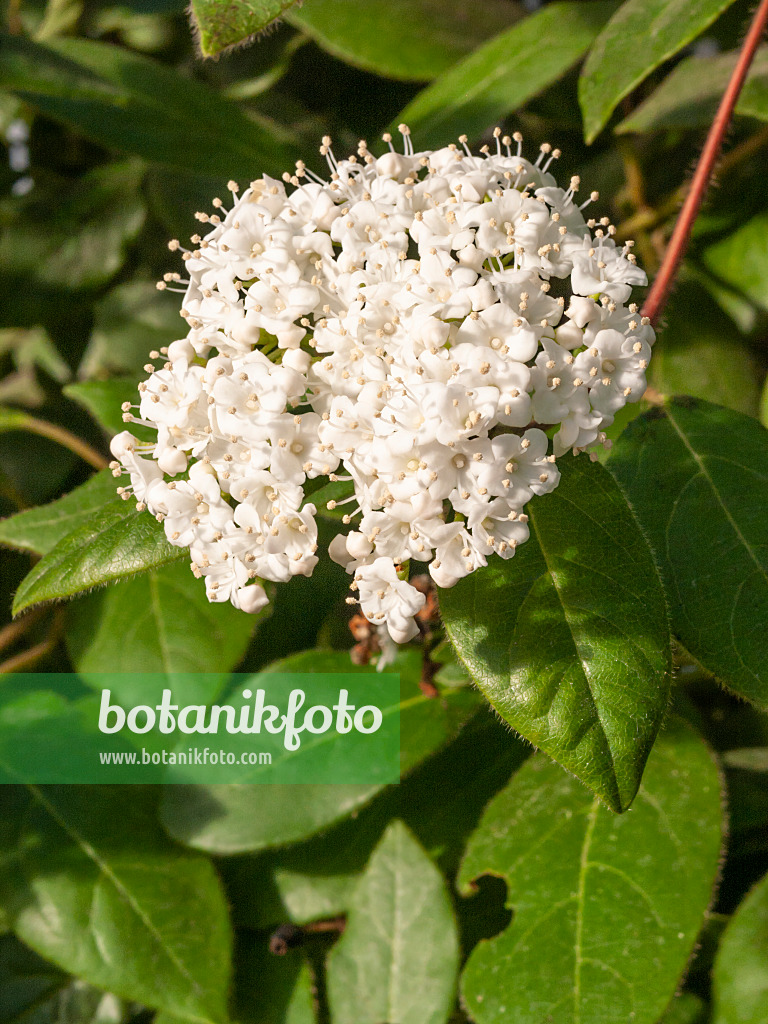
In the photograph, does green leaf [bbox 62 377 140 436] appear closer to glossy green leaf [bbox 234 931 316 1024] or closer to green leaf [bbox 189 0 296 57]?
green leaf [bbox 189 0 296 57]

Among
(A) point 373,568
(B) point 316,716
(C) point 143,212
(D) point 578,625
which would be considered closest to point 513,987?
(B) point 316,716

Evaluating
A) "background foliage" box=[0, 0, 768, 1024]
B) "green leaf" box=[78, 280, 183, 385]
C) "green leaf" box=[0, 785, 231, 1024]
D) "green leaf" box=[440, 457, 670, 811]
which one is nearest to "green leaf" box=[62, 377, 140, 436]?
"background foliage" box=[0, 0, 768, 1024]

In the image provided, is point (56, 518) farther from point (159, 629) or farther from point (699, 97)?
point (699, 97)

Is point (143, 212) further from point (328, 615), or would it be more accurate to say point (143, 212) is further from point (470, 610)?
point (470, 610)

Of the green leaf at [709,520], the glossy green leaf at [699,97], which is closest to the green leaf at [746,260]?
the glossy green leaf at [699,97]

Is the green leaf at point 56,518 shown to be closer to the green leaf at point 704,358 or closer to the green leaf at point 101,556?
the green leaf at point 101,556

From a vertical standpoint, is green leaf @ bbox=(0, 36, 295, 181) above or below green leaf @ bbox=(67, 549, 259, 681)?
above
